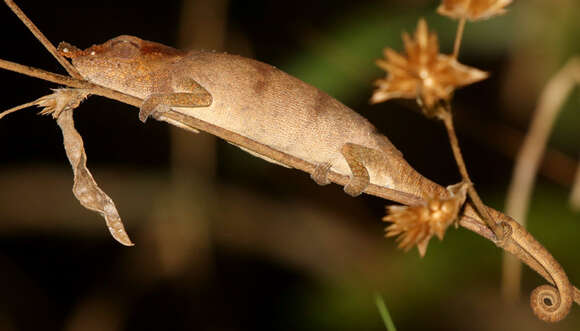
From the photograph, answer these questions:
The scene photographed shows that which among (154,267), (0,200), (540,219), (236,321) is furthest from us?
(236,321)

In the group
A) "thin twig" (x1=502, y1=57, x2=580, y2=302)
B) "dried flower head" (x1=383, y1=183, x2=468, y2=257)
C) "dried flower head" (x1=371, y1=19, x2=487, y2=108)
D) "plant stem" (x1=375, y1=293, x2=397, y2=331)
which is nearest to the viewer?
"dried flower head" (x1=371, y1=19, x2=487, y2=108)

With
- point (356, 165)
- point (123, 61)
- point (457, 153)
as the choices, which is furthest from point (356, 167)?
point (457, 153)

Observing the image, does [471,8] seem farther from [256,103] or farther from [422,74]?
[256,103]

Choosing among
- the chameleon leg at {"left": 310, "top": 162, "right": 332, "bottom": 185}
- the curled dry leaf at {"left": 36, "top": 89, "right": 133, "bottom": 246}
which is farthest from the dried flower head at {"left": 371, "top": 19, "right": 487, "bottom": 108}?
the chameleon leg at {"left": 310, "top": 162, "right": 332, "bottom": 185}

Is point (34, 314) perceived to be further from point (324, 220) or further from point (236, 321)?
point (324, 220)

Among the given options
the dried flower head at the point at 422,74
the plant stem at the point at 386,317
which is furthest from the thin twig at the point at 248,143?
the dried flower head at the point at 422,74

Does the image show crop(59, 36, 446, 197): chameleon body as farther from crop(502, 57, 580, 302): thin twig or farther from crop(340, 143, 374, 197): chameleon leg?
crop(502, 57, 580, 302): thin twig

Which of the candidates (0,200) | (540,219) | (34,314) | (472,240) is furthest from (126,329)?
(540,219)
